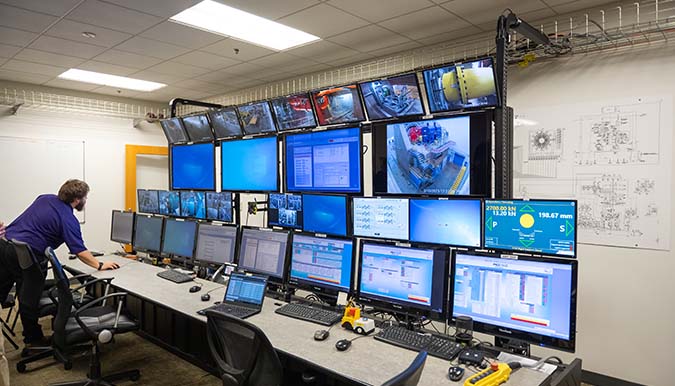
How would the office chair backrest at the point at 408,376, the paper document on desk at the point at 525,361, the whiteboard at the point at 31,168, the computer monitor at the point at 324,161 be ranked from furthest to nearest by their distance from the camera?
the whiteboard at the point at 31,168 → the computer monitor at the point at 324,161 → the paper document on desk at the point at 525,361 → the office chair backrest at the point at 408,376

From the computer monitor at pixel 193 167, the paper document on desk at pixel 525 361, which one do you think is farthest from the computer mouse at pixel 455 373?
the computer monitor at pixel 193 167

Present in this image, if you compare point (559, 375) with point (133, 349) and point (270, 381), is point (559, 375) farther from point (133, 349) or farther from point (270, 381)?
point (133, 349)

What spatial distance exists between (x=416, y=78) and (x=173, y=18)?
2.19m

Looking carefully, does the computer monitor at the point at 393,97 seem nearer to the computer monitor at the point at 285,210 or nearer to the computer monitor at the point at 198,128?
the computer monitor at the point at 285,210

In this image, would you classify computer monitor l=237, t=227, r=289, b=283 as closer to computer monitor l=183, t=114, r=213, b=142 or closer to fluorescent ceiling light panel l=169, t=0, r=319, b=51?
computer monitor l=183, t=114, r=213, b=142

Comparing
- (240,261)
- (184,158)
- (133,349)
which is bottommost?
(133,349)

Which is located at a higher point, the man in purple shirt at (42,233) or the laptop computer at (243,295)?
the man in purple shirt at (42,233)

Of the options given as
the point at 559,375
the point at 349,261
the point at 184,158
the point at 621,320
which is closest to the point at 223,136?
the point at 184,158

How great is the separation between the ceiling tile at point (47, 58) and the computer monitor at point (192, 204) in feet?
6.77

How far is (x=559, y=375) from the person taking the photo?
173cm

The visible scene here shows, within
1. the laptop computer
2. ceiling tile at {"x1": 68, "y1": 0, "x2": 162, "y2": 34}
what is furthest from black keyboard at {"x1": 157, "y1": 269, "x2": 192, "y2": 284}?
ceiling tile at {"x1": 68, "y1": 0, "x2": 162, "y2": 34}

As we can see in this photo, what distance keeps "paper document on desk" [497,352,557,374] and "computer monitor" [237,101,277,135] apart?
2287 millimetres

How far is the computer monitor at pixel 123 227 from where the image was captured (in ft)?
15.1

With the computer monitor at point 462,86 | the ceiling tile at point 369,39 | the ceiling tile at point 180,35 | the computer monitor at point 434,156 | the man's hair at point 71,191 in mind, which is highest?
the ceiling tile at point 369,39
